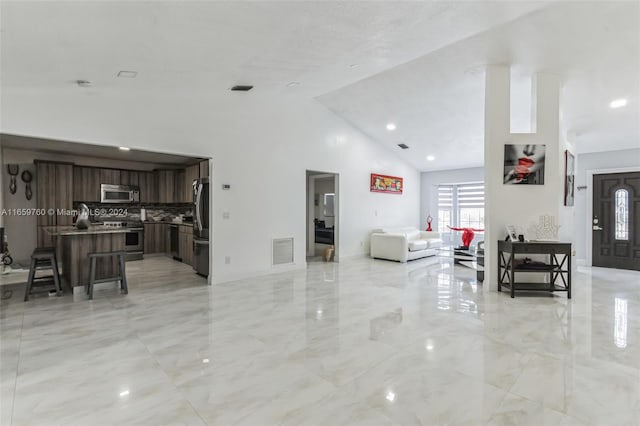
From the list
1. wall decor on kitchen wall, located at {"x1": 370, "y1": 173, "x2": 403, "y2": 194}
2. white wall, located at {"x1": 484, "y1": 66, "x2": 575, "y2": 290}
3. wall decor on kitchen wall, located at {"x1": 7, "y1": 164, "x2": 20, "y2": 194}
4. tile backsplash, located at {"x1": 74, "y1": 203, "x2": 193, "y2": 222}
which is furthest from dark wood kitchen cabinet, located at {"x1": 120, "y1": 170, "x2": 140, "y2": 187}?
white wall, located at {"x1": 484, "y1": 66, "x2": 575, "y2": 290}

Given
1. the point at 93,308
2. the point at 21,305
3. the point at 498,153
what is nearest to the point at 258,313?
the point at 93,308

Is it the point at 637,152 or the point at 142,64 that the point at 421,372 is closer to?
the point at 142,64

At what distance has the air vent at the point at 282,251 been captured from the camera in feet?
20.9

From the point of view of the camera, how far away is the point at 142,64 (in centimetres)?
357

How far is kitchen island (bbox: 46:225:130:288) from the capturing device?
4707mm

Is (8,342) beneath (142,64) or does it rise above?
beneath

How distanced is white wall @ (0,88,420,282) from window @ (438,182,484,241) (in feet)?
11.6

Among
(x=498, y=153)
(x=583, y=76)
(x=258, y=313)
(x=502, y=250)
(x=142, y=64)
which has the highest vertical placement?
(x=583, y=76)

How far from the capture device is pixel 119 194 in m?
7.88

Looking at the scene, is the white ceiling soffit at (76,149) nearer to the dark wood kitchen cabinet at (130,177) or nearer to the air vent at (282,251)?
the dark wood kitchen cabinet at (130,177)

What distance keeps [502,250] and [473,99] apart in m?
2.81

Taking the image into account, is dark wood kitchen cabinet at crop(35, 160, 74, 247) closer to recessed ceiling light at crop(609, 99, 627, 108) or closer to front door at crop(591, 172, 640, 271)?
recessed ceiling light at crop(609, 99, 627, 108)

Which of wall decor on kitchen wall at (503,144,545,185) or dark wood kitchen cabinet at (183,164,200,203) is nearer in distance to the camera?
wall decor on kitchen wall at (503,144,545,185)

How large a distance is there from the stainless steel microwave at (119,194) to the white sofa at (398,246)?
19.7ft
